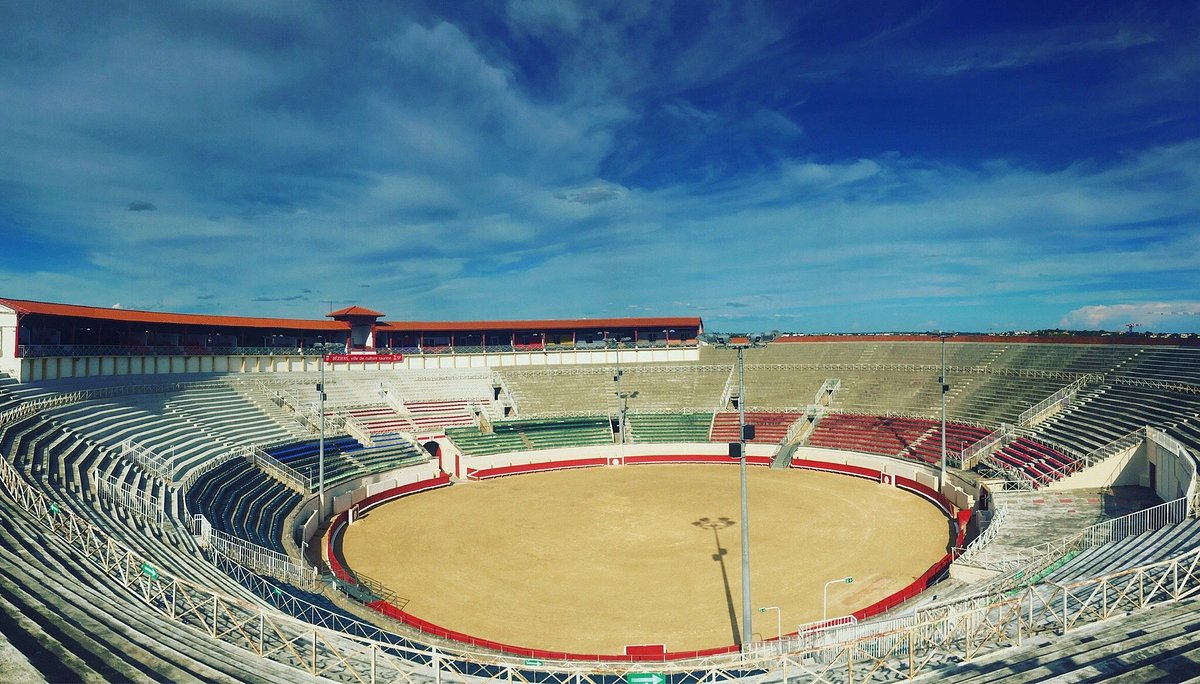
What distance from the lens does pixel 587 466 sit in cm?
5372

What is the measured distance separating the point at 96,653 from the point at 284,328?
186 ft

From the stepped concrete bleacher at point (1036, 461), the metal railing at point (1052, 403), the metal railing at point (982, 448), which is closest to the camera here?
the stepped concrete bleacher at point (1036, 461)

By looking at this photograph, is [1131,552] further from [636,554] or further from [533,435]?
[533,435]

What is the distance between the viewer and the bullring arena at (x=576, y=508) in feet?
43.6

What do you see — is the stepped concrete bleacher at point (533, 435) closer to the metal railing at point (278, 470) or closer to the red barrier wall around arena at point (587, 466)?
the red barrier wall around arena at point (587, 466)

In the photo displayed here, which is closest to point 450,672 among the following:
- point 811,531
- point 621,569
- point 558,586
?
point 558,586

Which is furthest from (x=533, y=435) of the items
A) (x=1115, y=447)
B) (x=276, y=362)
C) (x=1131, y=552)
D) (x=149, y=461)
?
(x=1131, y=552)

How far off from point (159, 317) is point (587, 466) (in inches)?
1406

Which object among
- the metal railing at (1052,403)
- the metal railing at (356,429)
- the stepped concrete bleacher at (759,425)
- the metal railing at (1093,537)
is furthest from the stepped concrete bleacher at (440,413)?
the metal railing at (1052,403)

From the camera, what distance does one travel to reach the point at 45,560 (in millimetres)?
15242

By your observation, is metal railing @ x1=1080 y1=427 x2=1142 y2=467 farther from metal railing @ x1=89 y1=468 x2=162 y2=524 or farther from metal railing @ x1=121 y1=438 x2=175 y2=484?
metal railing @ x1=121 y1=438 x2=175 y2=484

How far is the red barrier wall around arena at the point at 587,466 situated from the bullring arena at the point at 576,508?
177 mm

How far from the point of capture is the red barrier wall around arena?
1986cm

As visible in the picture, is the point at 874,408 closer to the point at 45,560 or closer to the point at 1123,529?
the point at 1123,529
